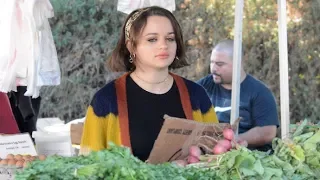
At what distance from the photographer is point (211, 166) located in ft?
8.39

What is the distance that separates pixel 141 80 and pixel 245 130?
1.49 m

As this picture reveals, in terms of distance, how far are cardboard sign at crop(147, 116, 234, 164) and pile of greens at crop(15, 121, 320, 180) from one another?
0.55 ft

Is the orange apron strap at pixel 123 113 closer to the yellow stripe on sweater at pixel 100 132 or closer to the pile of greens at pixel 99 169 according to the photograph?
the yellow stripe on sweater at pixel 100 132

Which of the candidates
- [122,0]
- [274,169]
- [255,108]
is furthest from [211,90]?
[274,169]

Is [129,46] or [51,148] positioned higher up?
[129,46]

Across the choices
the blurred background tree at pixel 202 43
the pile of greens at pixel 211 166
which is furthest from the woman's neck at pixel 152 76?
the blurred background tree at pixel 202 43

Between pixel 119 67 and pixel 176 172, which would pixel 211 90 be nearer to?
pixel 119 67

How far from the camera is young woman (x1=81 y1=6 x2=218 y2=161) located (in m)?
3.04

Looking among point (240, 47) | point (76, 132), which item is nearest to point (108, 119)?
point (240, 47)

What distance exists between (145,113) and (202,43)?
4796mm

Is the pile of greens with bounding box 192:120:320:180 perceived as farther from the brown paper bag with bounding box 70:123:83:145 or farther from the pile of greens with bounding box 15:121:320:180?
the brown paper bag with bounding box 70:123:83:145

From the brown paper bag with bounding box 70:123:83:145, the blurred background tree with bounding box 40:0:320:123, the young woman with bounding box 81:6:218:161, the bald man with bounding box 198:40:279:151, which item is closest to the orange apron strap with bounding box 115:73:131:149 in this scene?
the young woman with bounding box 81:6:218:161

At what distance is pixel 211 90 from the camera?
15.4 feet

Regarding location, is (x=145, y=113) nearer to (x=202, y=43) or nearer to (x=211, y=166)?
(x=211, y=166)
